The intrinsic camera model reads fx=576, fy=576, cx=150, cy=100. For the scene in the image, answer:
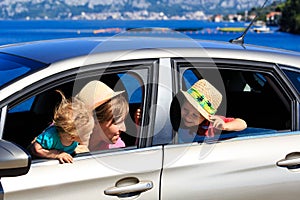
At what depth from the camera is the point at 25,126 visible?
Answer: 3240mm

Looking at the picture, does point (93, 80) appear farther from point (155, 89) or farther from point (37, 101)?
point (37, 101)

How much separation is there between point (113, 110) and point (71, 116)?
0.27 m

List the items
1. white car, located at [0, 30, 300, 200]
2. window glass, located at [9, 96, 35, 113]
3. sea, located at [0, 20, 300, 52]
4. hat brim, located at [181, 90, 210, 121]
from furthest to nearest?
sea, located at [0, 20, 300, 52] → hat brim, located at [181, 90, 210, 121] → window glass, located at [9, 96, 35, 113] → white car, located at [0, 30, 300, 200]

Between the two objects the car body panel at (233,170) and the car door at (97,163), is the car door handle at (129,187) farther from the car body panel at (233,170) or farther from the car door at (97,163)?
the car body panel at (233,170)

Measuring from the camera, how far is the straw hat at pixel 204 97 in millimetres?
3255

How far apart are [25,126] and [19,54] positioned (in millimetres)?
405

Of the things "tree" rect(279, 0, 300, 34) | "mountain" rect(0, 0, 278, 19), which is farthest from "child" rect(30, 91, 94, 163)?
"mountain" rect(0, 0, 278, 19)

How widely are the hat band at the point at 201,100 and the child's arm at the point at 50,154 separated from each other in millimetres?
843

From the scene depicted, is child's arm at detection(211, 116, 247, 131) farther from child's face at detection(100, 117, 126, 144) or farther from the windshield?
the windshield

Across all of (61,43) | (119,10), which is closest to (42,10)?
(119,10)

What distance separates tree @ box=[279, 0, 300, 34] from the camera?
336ft

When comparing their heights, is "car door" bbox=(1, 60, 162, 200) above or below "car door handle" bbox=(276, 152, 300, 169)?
above

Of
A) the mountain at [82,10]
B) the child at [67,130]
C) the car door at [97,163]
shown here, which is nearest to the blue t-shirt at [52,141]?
the child at [67,130]

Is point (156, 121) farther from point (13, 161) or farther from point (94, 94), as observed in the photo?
point (13, 161)
